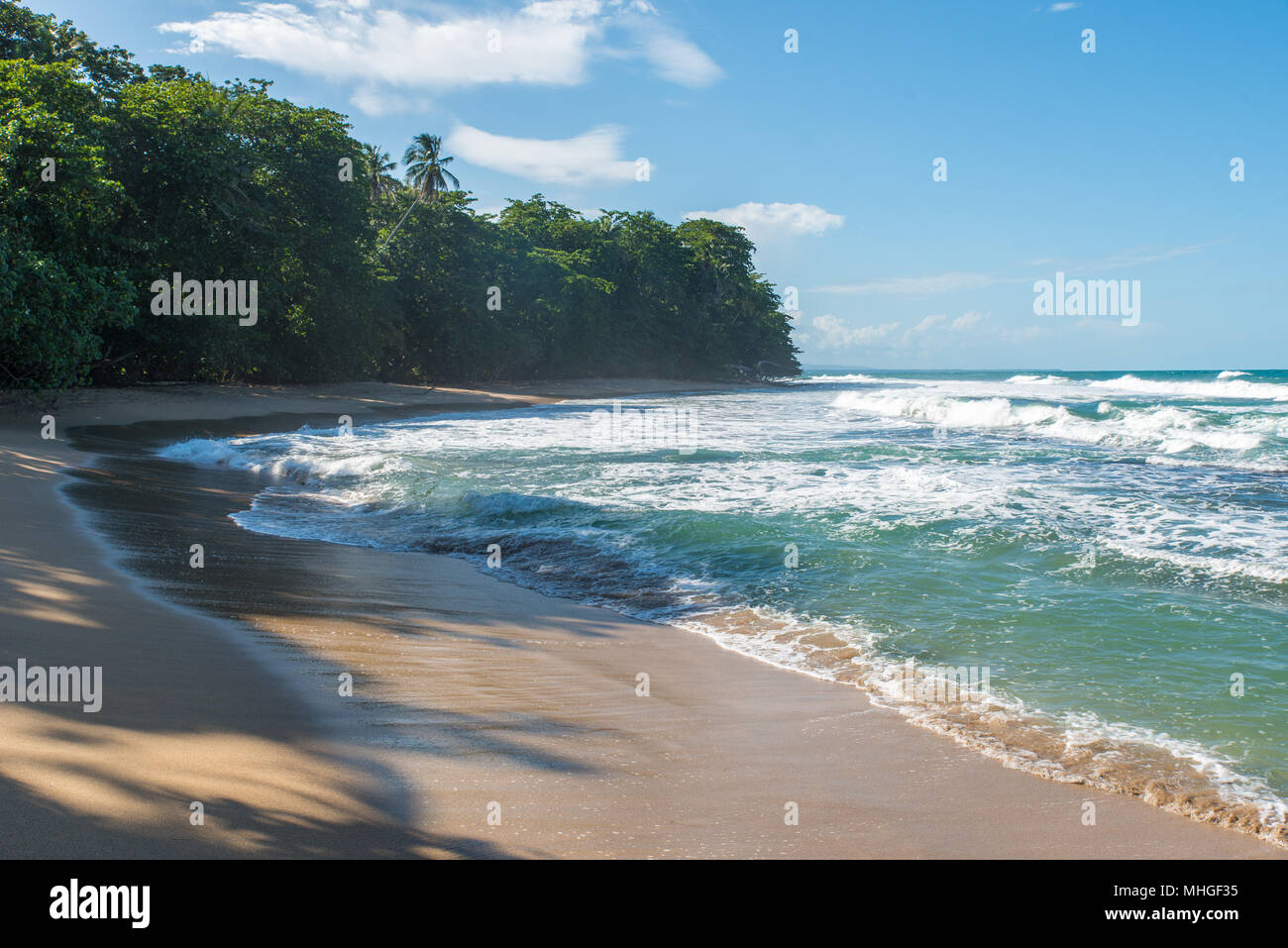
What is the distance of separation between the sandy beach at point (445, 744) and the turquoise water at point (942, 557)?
478mm

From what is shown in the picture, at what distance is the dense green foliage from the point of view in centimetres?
1653

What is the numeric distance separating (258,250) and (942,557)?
25.0 meters

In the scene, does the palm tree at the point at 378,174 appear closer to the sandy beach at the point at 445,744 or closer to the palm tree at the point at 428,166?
the palm tree at the point at 428,166

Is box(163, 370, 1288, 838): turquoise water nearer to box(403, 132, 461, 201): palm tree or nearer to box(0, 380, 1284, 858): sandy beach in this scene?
box(0, 380, 1284, 858): sandy beach

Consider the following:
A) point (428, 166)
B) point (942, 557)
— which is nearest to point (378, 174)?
point (428, 166)

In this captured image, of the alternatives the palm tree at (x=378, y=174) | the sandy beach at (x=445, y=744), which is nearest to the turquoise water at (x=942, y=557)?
the sandy beach at (x=445, y=744)

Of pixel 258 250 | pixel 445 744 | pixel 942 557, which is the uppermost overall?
pixel 258 250

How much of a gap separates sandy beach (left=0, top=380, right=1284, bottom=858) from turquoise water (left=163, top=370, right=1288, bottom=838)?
478 mm

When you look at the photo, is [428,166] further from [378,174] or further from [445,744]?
[445,744]

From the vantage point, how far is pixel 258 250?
25859mm

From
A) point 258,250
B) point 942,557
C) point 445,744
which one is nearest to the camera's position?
point 445,744

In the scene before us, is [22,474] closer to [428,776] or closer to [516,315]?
[428,776]
